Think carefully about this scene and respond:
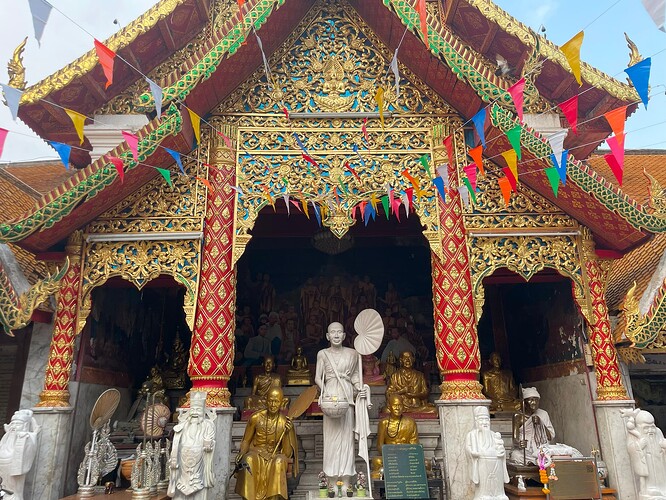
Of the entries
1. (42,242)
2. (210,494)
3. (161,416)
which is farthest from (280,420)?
(42,242)

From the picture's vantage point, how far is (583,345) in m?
7.50

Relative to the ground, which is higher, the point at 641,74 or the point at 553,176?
the point at 641,74

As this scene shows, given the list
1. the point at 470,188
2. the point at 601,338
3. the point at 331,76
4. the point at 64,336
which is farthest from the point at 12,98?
the point at 601,338

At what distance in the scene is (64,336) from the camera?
22.2ft

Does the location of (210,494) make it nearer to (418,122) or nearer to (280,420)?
(280,420)

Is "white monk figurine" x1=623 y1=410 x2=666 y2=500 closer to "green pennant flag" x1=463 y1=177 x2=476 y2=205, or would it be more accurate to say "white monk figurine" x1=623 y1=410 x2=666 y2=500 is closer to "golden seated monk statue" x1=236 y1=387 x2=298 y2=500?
"green pennant flag" x1=463 y1=177 x2=476 y2=205

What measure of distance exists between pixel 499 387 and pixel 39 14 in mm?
8813

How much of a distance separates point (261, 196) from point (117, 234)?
207cm

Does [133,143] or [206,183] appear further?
[206,183]

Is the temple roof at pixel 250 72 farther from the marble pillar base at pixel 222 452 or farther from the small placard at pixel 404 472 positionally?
the small placard at pixel 404 472

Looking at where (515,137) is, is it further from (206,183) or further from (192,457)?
(192,457)

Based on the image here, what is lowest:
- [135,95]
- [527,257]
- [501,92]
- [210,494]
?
[210,494]

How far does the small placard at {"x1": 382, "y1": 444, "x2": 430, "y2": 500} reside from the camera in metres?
6.30

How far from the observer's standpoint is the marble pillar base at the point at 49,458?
20.8 feet
